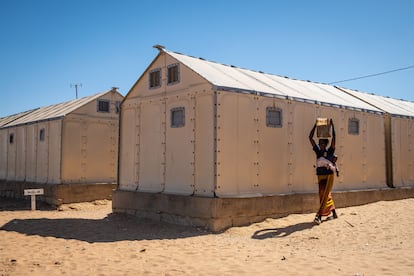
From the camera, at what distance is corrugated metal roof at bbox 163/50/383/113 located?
36.1 feet

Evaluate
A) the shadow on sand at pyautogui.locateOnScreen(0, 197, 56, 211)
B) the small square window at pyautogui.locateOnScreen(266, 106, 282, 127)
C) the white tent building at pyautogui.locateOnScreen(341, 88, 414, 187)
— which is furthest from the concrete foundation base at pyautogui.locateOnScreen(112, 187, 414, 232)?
the shadow on sand at pyautogui.locateOnScreen(0, 197, 56, 211)

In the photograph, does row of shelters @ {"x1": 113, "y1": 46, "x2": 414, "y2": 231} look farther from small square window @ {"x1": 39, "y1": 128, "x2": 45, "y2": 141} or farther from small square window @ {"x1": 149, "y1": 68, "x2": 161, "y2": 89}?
small square window @ {"x1": 39, "y1": 128, "x2": 45, "y2": 141}

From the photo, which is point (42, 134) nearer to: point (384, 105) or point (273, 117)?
point (273, 117)

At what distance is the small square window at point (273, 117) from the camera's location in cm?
1131

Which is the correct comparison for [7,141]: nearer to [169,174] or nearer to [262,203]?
[169,174]

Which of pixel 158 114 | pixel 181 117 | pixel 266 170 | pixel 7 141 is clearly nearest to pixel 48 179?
pixel 7 141

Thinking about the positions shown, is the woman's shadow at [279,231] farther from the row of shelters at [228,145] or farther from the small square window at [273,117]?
the small square window at [273,117]

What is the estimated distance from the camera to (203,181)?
10375mm

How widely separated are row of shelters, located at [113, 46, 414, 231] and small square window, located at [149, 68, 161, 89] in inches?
1.3

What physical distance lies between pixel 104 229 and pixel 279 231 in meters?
4.75

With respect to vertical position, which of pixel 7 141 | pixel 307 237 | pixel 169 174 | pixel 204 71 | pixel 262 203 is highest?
pixel 204 71

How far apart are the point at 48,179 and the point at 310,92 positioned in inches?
468

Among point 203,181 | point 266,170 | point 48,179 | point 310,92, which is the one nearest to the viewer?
point 203,181

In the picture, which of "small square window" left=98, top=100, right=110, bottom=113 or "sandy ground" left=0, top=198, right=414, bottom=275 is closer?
"sandy ground" left=0, top=198, right=414, bottom=275
